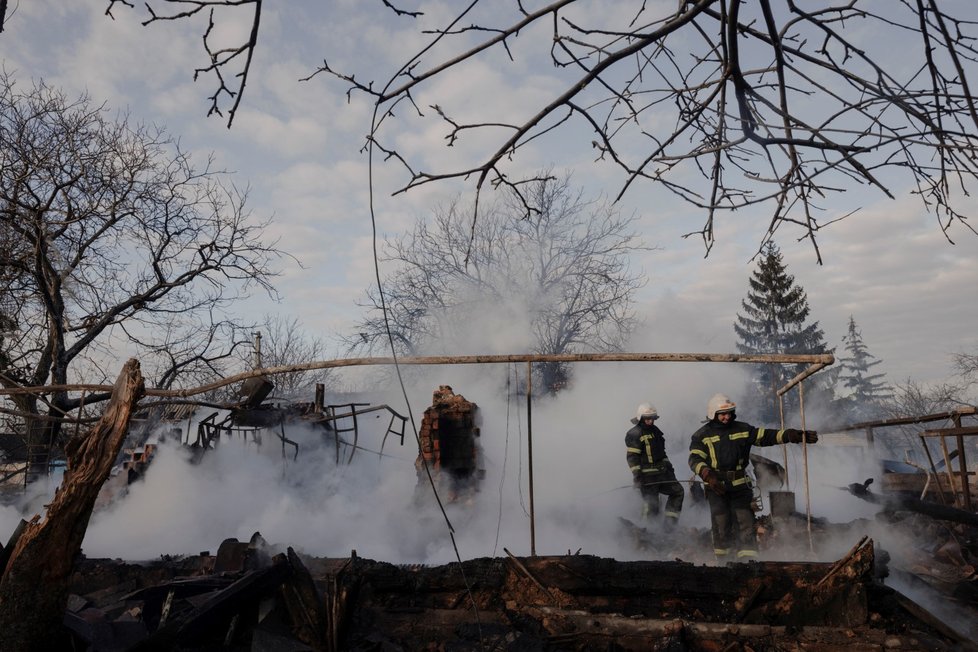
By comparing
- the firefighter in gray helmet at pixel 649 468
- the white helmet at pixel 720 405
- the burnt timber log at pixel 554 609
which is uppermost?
the white helmet at pixel 720 405

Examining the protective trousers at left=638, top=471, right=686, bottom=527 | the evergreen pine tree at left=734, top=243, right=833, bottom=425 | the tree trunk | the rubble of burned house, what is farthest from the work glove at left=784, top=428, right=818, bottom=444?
the evergreen pine tree at left=734, top=243, right=833, bottom=425

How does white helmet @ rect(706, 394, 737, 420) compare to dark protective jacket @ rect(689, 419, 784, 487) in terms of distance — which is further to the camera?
white helmet @ rect(706, 394, 737, 420)

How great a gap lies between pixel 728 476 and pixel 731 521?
1.69ft

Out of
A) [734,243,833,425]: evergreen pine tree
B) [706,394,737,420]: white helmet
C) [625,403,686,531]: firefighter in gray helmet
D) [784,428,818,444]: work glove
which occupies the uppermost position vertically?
[734,243,833,425]: evergreen pine tree

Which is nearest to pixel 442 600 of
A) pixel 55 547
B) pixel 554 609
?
pixel 554 609

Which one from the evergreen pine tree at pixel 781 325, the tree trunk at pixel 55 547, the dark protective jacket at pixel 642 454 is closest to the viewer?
the tree trunk at pixel 55 547

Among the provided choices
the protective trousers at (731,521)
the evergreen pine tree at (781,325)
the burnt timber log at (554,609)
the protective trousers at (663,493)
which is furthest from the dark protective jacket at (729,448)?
the evergreen pine tree at (781,325)

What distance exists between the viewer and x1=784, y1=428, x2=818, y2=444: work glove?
6373mm

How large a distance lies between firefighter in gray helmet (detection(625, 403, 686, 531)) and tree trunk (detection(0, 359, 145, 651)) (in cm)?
686

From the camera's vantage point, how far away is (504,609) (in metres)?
5.04

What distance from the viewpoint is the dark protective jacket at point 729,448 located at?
7180mm

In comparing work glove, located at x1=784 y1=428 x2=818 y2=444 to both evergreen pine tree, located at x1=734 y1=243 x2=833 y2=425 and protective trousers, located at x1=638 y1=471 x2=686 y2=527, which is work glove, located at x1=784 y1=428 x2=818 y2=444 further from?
evergreen pine tree, located at x1=734 y1=243 x2=833 y2=425

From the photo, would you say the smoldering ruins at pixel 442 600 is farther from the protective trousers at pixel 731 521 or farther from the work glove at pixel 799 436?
Answer: the protective trousers at pixel 731 521

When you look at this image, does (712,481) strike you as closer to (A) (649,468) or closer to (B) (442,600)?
(A) (649,468)
